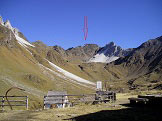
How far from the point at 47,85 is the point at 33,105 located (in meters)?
37.3

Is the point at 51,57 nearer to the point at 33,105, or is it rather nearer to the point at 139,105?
the point at 33,105

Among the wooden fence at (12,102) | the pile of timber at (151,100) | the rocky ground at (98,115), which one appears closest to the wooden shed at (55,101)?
the wooden fence at (12,102)

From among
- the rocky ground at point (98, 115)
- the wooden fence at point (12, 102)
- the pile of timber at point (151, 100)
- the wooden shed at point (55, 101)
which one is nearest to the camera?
the rocky ground at point (98, 115)

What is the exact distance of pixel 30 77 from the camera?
85375mm

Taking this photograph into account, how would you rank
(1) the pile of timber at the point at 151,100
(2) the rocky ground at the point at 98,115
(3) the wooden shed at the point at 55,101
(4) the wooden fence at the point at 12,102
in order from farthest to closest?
(3) the wooden shed at the point at 55,101
(4) the wooden fence at the point at 12,102
(1) the pile of timber at the point at 151,100
(2) the rocky ground at the point at 98,115

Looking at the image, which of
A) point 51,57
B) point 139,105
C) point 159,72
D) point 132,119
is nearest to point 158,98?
point 139,105

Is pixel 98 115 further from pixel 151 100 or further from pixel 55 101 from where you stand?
pixel 55 101

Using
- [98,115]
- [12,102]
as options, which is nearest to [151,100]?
[98,115]

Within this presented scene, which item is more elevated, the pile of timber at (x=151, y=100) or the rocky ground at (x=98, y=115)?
the pile of timber at (x=151, y=100)

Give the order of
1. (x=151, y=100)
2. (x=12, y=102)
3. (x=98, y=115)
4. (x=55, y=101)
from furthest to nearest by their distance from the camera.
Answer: (x=12, y=102) → (x=55, y=101) → (x=151, y=100) → (x=98, y=115)

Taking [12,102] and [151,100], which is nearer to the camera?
[151,100]

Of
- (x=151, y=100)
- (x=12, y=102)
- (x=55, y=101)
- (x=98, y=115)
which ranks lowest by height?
(x=12, y=102)

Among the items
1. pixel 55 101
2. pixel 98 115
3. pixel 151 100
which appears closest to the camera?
pixel 98 115

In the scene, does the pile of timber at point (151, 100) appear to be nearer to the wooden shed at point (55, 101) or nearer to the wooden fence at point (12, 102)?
the wooden shed at point (55, 101)
